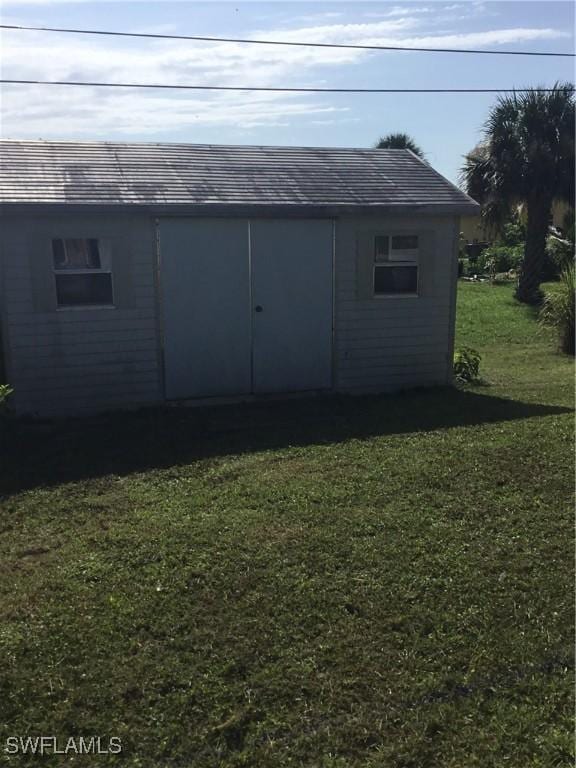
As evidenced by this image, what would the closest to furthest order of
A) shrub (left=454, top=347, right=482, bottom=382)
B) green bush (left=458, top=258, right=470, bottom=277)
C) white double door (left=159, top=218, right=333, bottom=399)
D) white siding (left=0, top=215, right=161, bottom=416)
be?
white siding (left=0, top=215, right=161, bottom=416)
white double door (left=159, top=218, right=333, bottom=399)
shrub (left=454, top=347, right=482, bottom=382)
green bush (left=458, top=258, right=470, bottom=277)

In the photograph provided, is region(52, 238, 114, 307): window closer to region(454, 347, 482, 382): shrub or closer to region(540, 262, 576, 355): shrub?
region(454, 347, 482, 382): shrub

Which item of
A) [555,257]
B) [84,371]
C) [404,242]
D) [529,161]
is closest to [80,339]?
[84,371]

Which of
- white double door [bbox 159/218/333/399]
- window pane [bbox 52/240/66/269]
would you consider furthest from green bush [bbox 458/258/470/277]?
window pane [bbox 52/240/66/269]

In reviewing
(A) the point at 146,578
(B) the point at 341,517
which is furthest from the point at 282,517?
(A) the point at 146,578

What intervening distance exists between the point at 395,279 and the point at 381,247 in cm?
48

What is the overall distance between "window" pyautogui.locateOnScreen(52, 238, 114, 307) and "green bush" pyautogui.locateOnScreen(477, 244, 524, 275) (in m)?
20.7

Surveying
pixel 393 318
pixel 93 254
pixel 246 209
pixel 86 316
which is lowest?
pixel 393 318

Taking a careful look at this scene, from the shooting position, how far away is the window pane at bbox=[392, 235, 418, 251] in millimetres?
9586

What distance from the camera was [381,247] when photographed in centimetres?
957

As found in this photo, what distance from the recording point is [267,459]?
6.66m

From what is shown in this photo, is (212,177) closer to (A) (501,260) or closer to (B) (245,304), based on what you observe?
(B) (245,304)

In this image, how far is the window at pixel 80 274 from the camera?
27.3 ft

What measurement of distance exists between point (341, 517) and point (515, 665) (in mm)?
1827

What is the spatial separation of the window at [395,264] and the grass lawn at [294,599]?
3.10 m
